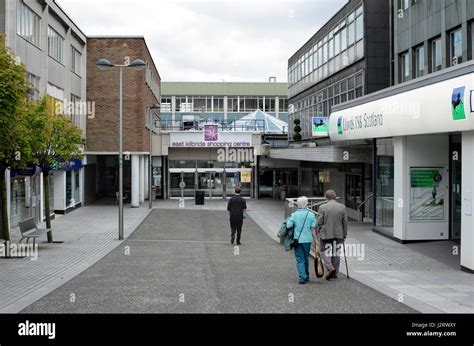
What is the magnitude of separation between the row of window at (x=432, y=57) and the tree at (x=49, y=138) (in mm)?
11435

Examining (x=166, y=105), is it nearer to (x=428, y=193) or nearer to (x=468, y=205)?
(x=428, y=193)

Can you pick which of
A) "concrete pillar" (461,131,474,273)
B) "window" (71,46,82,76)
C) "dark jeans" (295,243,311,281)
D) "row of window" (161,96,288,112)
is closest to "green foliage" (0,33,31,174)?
"dark jeans" (295,243,311,281)

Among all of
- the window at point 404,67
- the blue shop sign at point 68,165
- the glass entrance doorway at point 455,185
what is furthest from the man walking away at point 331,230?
the window at point 404,67

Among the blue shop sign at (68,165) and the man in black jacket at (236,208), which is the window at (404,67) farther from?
the blue shop sign at (68,165)

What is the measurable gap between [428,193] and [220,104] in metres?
54.9

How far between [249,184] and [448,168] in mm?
27373

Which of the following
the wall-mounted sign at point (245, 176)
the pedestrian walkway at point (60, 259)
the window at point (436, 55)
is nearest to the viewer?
the pedestrian walkway at point (60, 259)

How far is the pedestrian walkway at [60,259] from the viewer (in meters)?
10.0

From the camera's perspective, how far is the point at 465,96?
1171 centimetres

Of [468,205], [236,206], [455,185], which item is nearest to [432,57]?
[455,185]

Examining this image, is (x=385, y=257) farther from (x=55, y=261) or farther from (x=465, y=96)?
(x=55, y=261)

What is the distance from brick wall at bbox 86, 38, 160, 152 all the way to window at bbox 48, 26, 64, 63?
17.0 feet

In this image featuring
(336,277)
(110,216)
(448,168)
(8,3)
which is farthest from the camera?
(110,216)
